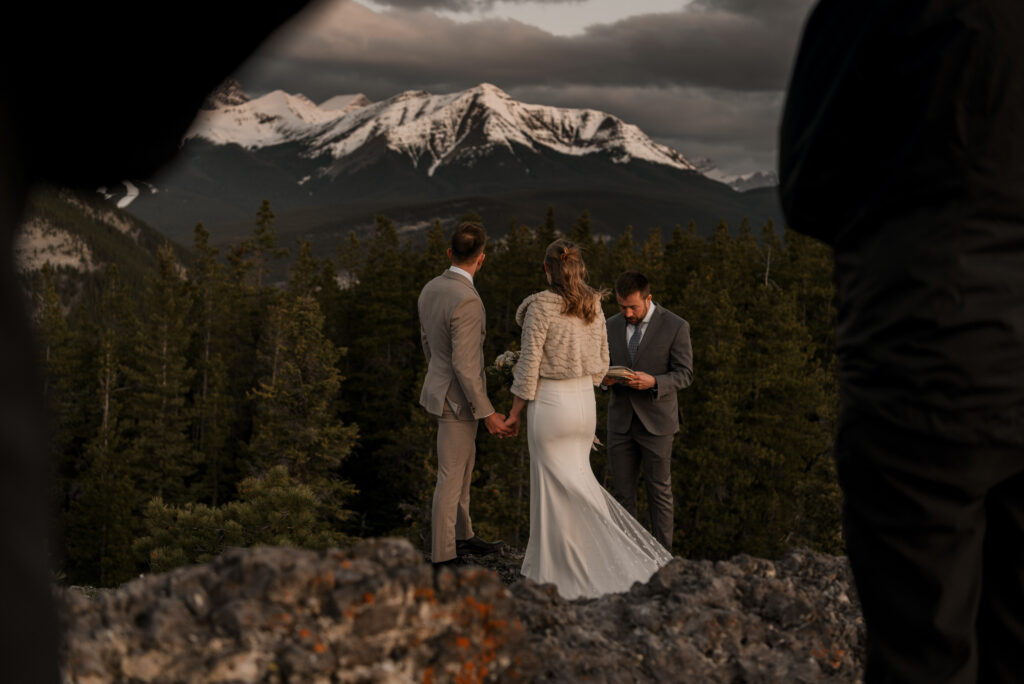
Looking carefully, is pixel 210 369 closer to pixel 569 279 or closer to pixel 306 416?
pixel 306 416

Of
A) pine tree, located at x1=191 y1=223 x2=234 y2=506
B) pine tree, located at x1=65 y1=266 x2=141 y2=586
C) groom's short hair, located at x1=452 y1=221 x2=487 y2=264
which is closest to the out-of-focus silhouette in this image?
groom's short hair, located at x1=452 y1=221 x2=487 y2=264

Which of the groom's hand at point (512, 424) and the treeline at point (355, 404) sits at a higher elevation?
the groom's hand at point (512, 424)

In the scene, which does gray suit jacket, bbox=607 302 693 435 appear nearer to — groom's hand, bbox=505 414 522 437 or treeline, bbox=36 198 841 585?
groom's hand, bbox=505 414 522 437

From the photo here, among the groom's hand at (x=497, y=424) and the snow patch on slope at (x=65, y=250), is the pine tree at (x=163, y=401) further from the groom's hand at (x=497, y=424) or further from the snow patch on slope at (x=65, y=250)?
the snow patch on slope at (x=65, y=250)

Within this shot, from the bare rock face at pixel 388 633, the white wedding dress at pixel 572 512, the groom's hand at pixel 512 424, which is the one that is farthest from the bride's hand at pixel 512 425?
the bare rock face at pixel 388 633

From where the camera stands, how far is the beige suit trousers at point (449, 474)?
700 centimetres

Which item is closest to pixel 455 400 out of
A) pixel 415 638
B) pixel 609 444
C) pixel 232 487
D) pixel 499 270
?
pixel 609 444

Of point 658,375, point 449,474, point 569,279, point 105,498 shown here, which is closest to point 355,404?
point 105,498

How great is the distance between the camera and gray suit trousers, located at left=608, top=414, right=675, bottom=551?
8117 mm

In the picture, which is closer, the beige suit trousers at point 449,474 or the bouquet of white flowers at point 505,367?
the beige suit trousers at point 449,474

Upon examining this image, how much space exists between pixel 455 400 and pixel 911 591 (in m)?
5.34

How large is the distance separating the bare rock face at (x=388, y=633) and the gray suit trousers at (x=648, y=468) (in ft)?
16.1

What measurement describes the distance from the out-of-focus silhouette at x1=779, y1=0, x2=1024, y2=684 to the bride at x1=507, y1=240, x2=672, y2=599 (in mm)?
4911

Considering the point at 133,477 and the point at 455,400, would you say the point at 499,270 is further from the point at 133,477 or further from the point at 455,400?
the point at 455,400
